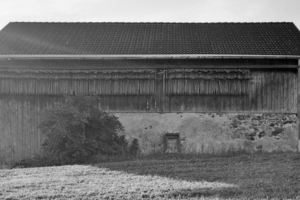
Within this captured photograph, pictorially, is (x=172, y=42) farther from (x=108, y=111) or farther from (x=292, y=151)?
(x=292, y=151)

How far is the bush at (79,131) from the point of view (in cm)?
1323

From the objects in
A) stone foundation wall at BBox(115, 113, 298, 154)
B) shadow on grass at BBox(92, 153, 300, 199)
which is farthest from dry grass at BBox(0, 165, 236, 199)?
stone foundation wall at BBox(115, 113, 298, 154)

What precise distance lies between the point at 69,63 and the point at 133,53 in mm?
2413

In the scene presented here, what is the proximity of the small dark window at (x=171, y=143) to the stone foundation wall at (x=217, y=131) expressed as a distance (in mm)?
130

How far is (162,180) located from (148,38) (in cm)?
844

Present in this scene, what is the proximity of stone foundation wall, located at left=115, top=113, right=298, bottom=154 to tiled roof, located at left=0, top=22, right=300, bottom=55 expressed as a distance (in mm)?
2365

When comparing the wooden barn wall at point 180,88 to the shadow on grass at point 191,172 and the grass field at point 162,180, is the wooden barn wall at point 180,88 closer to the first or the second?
the shadow on grass at point 191,172

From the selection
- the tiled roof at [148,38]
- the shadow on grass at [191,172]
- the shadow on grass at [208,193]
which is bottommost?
the shadow on grass at [208,193]

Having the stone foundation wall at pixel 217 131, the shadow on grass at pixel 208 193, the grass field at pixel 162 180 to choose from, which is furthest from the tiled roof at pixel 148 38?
the shadow on grass at pixel 208 193

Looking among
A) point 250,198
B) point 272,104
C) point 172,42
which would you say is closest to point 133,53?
point 172,42

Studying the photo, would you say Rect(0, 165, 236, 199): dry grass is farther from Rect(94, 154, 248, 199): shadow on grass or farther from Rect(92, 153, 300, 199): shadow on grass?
Rect(92, 153, 300, 199): shadow on grass

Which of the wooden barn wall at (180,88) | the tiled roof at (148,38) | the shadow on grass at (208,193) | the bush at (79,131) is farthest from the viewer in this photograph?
the tiled roof at (148,38)

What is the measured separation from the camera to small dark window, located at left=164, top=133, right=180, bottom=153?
15.0m

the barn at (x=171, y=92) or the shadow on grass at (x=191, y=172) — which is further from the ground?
the barn at (x=171, y=92)
